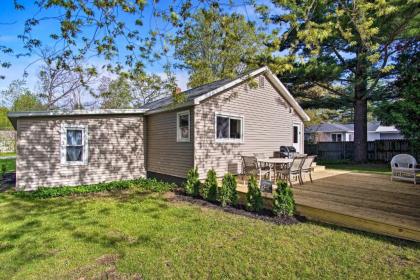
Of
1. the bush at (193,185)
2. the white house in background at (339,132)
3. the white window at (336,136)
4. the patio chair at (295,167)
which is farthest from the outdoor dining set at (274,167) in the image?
the white window at (336,136)

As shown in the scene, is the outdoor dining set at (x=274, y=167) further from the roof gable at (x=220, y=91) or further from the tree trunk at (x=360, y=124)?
the tree trunk at (x=360, y=124)

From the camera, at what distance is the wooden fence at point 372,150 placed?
51.3 feet

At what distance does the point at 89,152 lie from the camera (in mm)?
10008

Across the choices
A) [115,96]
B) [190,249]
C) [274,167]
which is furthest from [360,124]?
[115,96]

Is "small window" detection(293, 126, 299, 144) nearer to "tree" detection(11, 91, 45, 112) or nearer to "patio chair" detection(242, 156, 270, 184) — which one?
"patio chair" detection(242, 156, 270, 184)

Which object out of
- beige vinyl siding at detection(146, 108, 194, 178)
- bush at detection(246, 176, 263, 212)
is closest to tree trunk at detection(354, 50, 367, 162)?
beige vinyl siding at detection(146, 108, 194, 178)

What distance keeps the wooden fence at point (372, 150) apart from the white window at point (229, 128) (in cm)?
1012

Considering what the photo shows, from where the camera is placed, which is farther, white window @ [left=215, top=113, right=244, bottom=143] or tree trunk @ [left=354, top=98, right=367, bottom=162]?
tree trunk @ [left=354, top=98, right=367, bottom=162]

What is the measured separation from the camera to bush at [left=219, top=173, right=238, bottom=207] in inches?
263

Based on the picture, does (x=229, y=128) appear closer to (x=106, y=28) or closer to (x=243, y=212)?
(x=243, y=212)

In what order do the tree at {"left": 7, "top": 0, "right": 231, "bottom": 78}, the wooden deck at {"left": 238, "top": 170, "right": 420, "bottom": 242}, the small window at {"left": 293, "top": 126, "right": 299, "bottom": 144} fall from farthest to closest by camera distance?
the small window at {"left": 293, "top": 126, "right": 299, "bottom": 144}, the tree at {"left": 7, "top": 0, "right": 231, "bottom": 78}, the wooden deck at {"left": 238, "top": 170, "right": 420, "bottom": 242}

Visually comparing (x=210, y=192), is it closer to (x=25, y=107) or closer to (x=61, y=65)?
(x=61, y=65)

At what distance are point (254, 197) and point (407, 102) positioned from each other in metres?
11.5

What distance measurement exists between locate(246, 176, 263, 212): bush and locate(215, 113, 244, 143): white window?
11.3 ft
